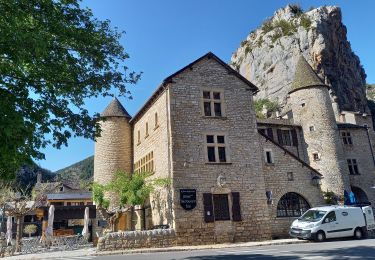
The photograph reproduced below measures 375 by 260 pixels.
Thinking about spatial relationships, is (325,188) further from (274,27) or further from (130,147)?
(274,27)

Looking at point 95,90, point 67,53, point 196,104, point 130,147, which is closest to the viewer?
point 67,53

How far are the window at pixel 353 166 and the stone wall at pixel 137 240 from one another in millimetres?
24643

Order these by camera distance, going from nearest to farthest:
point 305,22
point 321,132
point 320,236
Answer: point 320,236 → point 321,132 → point 305,22

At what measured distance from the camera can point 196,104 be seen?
794 inches

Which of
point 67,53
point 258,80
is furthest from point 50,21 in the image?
point 258,80

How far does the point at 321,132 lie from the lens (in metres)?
30.7

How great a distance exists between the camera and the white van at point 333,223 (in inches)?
689

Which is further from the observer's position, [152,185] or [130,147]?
[130,147]

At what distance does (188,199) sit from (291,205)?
26.6ft

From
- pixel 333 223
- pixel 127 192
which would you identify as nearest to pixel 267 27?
pixel 333 223

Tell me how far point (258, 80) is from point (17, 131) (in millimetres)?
50381

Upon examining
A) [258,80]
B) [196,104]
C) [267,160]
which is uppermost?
[258,80]

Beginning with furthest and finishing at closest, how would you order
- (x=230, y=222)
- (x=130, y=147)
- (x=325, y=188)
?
(x=325, y=188) → (x=130, y=147) → (x=230, y=222)

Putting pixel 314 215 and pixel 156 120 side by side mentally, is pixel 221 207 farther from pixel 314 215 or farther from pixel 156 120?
pixel 156 120
